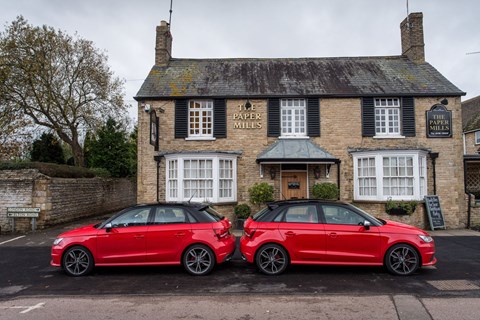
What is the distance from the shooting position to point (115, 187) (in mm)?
23266

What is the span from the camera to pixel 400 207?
→ 1312 centimetres

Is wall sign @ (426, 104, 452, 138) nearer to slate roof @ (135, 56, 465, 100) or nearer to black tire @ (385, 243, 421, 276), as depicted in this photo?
slate roof @ (135, 56, 465, 100)

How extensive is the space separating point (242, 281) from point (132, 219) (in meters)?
2.74

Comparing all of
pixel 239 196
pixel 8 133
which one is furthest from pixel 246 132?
pixel 8 133

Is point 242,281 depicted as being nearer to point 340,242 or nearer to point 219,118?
point 340,242

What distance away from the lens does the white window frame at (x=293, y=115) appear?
1472 cm

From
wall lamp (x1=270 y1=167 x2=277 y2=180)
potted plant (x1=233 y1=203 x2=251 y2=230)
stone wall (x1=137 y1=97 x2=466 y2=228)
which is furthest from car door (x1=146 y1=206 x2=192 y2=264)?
wall lamp (x1=270 y1=167 x2=277 y2=180)

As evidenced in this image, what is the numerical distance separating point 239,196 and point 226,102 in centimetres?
417

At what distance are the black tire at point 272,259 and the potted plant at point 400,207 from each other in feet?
26.2

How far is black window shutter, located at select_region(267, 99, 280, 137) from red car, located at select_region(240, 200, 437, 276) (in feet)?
25.4

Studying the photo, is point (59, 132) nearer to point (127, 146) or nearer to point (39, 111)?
point (39, 111)

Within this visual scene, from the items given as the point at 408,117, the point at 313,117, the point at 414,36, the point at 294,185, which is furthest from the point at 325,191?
the point at 414,36

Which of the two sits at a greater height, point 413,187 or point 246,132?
point 246,132

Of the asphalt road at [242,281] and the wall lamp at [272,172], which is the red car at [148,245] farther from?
the wall lamp at [272,172]
